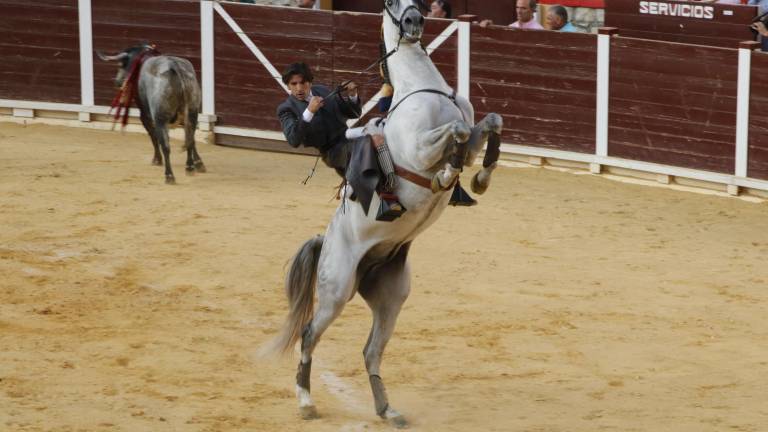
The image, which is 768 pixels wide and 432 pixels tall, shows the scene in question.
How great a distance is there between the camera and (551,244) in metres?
10.6

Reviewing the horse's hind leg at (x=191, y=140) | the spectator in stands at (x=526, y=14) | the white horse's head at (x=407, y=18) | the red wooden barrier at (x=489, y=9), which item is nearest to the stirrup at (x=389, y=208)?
the white horse's head at (x=407, y=18)

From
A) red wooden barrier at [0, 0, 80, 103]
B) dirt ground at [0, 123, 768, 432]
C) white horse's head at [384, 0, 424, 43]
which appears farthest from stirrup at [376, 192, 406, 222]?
red wooden barrier at [0, 0, 80, 103]

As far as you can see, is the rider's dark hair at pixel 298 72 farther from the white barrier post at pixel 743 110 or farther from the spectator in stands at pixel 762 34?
the spectator in stands at pixel 762 34

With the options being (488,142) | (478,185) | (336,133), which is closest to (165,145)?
(336,133)

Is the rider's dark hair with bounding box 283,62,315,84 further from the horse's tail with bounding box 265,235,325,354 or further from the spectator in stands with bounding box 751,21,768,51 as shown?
the spectator in stands with bounding box 751,21,768,51

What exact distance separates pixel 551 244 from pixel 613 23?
3.67 metres

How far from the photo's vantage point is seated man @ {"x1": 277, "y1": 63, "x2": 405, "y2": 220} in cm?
630

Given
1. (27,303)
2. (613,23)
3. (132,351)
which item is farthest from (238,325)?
(613,23)

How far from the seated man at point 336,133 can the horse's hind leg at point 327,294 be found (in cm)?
35

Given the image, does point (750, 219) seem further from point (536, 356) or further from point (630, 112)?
point (536, 356)

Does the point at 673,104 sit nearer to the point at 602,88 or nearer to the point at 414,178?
Answer: the point at 602,88

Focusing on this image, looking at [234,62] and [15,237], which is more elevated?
[234,62]

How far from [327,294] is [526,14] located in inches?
287

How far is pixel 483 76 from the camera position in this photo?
44.9ft
